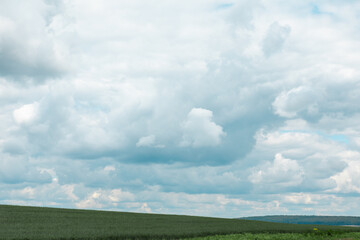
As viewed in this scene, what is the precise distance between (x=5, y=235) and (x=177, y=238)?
18579 mm

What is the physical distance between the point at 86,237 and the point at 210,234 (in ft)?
58.3

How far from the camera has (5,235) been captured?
40.9 metres

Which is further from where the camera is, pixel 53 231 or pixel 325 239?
pixel 325 239

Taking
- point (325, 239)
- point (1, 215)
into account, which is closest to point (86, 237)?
point (1, 215)

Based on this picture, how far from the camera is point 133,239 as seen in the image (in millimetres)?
43000

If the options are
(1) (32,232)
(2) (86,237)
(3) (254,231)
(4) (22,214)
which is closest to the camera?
(2) (86,237)

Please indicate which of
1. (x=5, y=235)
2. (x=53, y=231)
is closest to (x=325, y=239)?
(x=53, y=231)

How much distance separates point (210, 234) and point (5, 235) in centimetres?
2473

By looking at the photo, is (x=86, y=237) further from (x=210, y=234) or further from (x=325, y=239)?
(x=325, y=239)

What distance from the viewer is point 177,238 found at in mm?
46344

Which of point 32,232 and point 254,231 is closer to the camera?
point 32,232

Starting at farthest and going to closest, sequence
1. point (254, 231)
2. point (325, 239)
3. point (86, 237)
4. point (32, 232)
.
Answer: point (254, 231)
point (325, 239)
point (32, 232)
point (86, 237)

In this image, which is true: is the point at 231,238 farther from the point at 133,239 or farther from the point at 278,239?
the point at 133,239

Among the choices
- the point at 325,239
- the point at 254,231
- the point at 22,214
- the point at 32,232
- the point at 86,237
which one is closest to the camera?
the point at 86,237
